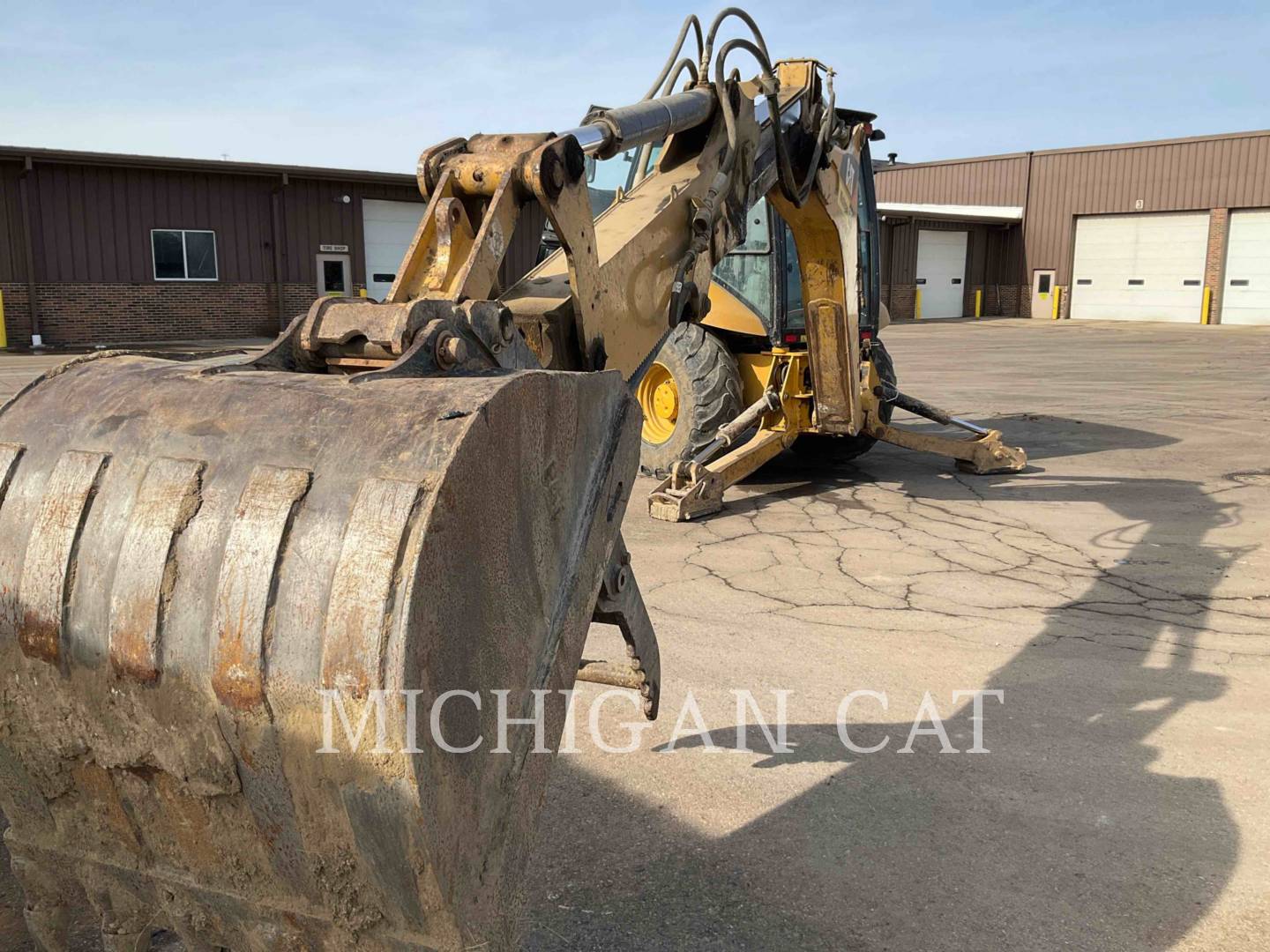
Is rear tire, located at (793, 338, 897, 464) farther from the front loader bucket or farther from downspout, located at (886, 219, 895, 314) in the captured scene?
downspout, located at (886, 219, 895, 314)

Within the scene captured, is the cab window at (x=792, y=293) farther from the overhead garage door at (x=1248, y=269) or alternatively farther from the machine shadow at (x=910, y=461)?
the overhead garage door at (x=1248, y=269)

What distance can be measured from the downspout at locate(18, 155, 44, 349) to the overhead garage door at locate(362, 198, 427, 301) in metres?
6.94

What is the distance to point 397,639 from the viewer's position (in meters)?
1.67

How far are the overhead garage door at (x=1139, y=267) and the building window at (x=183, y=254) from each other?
88.1 feet

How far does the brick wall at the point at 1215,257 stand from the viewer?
32.8 m

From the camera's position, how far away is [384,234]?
2612 cm

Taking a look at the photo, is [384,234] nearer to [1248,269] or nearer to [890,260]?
[890,260]

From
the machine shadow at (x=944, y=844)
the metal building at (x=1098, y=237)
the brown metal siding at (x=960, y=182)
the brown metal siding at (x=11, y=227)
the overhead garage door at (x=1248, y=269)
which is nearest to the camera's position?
the machine shadow at (x=944, y=844)

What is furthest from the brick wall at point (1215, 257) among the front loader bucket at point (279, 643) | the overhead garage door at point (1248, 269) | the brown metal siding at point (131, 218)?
the front loader bucket at point (279, 643)

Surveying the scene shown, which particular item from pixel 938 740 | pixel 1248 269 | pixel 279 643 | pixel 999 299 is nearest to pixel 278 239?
pixel 938 740

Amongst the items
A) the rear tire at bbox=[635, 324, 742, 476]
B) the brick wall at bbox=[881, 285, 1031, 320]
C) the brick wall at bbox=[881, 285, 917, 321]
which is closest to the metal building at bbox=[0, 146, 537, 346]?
the brick wall at bbox=[881, 285, 917, 321]

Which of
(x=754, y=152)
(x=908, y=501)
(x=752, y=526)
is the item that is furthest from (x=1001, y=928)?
(x=908, y=501)

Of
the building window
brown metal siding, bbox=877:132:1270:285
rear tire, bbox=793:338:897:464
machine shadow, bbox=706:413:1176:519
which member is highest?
brown metal siding, bbox=877:132:1270:285

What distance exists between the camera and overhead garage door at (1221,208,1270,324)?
106 ft
